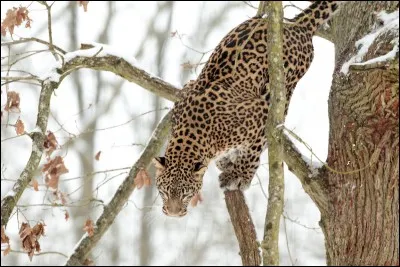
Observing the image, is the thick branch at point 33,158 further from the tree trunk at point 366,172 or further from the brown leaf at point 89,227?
the tree trunk at point 366,172

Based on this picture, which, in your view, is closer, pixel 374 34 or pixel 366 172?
pixel 366 172

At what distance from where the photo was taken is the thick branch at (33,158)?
18.1 ft

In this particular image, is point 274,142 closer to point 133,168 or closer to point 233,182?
point 233,182

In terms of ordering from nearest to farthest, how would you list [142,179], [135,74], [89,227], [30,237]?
[30,237], [142,179], [135,74], [89,227]

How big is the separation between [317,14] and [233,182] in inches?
67.4

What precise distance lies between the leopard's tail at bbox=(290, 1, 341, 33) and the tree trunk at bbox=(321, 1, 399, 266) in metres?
1.37

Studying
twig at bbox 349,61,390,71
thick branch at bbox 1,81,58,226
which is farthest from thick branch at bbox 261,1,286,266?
thick branch at bbox 1,81,58,226

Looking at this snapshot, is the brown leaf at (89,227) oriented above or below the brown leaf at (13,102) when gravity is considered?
below

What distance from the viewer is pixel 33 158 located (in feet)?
19.2

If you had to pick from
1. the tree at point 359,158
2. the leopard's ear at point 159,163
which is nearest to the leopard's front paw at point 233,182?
the leopard's ear at point 159,163

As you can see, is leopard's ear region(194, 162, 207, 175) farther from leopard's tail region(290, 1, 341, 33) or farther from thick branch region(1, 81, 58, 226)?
leopard's tail region(290, 1, 341, 33)

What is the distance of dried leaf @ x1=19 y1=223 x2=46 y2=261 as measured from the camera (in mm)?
6195

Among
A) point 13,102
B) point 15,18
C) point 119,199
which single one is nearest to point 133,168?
point 119,199

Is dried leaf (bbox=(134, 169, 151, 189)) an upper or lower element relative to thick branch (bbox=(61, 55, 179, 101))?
lower
